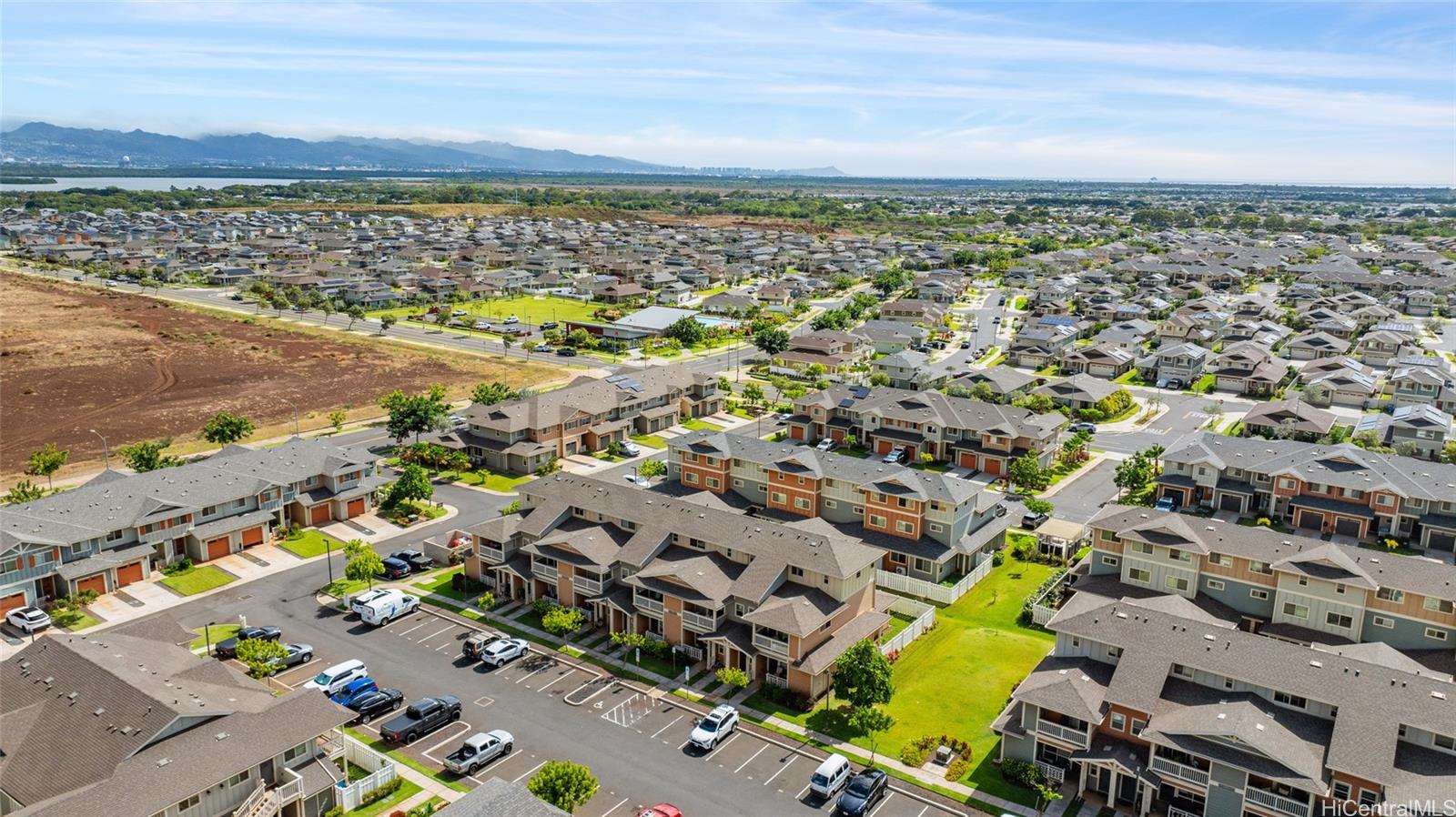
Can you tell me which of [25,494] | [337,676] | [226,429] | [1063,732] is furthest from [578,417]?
[1063,732]

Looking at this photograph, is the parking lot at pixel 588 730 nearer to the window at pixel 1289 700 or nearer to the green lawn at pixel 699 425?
the window at pixel 1289 700

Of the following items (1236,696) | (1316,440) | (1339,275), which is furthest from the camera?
(1339,275)

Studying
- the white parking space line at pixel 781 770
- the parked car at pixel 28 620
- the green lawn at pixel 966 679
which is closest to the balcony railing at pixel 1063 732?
the green lawn at pixel 966 679

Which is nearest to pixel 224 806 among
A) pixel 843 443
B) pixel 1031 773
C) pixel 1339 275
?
pixel 1031 773

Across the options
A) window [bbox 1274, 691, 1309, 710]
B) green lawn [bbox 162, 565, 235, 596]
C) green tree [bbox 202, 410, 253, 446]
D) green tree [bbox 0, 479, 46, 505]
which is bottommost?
green lawn [bbox 162, 565, 235, 596]

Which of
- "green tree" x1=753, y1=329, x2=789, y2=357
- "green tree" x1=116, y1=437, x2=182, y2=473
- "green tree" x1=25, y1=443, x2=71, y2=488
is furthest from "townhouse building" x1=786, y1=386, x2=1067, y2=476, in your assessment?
"green tree" x1=25, y1=443, x2=71, y2=488

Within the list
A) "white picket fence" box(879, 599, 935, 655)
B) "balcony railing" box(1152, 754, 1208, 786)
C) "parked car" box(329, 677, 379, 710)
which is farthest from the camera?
"white picket fence" box(879, 599, 935, 655)

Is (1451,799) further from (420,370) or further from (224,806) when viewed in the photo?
(420,370)

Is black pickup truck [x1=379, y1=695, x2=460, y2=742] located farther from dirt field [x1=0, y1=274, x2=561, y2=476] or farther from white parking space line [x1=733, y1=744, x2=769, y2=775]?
dirt field [x1=0, y1=274, x2=561, y2=476]
